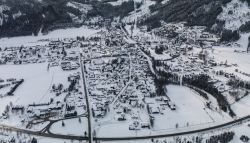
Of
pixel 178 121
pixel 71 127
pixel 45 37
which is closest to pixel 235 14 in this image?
pixel 45 37

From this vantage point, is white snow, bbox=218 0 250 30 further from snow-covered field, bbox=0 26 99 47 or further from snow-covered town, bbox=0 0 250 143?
snow-covered field, bbox=0 26 99 47

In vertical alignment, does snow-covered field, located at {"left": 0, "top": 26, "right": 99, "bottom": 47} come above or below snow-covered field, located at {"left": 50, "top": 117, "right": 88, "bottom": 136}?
above

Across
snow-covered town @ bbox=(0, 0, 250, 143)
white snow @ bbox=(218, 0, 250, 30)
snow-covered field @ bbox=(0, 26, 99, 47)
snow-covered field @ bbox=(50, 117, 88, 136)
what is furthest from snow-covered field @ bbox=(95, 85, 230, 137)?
snow-covered field @ bbox=(0, 26, 99, 47)

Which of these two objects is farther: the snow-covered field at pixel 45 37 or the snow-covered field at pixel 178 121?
the snow-covered field at pixel 45 37

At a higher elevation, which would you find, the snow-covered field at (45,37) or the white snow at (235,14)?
the white snow at (235,14)

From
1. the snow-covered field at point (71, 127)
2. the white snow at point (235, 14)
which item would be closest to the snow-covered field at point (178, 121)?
the snow-covered field at point (71, 127)

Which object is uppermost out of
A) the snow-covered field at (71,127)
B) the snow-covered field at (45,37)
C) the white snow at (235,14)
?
the white snow at (235,14)

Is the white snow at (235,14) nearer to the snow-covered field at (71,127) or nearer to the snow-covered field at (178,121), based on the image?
the snow-covered field at (178,121)

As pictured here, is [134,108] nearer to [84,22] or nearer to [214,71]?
[214,71]

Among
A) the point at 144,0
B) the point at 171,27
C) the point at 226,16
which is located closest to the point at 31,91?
the point at 171,27
